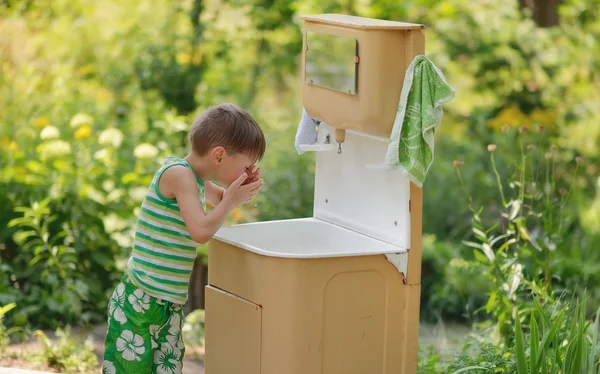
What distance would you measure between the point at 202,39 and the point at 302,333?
341cm

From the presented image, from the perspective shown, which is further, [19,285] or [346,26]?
[19,285]

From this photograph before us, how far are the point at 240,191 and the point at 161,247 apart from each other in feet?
0.91

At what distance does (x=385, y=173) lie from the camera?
268 cm

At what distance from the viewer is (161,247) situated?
2578 mm

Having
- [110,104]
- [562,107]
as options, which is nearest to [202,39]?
[110,104]

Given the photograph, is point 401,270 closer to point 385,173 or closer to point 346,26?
point 385,173

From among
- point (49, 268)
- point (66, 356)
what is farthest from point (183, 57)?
point (66, 356)

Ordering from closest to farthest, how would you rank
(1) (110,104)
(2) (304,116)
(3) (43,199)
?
(2) (304,116), (3) (43,199), (1) (110,104)

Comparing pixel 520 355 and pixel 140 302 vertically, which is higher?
pixel 140 302

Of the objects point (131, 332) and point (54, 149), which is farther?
point (54, 149)

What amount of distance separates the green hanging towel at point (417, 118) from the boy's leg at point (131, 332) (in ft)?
2.68

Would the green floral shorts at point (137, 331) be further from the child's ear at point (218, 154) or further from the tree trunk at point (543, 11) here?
the tree trunk at point (543, 11)

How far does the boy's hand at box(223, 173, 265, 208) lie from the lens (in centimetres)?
253

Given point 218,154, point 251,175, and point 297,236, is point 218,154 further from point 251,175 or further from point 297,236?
point 297,236
